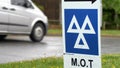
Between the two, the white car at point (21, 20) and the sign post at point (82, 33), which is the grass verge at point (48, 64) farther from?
the white car at point (21, 20)

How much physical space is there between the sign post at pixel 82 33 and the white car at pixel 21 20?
10419mm

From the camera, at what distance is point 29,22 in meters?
15.4

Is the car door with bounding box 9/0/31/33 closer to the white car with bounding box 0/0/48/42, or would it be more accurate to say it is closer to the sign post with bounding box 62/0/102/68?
the white car with bounding box 0/0/48/42

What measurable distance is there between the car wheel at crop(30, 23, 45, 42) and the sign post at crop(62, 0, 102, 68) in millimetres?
11507

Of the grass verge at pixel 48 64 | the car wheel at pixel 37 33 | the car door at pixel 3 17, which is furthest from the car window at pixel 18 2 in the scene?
the grass verge at pixel 48 64

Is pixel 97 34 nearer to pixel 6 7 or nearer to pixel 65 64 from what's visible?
pixel 65 64

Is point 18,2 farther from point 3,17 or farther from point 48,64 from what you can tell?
point 48,64

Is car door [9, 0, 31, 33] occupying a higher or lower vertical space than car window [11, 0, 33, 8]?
lower

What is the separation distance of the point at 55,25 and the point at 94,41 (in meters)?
27.4

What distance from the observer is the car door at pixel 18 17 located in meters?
14.8

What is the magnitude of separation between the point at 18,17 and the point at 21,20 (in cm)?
16

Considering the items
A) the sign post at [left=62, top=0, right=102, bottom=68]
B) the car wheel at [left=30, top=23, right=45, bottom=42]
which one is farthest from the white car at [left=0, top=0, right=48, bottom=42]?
the sign post at [left=62, top=0, right=102, bottom=68]

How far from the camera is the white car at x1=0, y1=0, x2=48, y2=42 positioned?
14.6 meters

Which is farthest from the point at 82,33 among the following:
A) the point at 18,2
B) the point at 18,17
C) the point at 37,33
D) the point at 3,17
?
the point at 37,33
